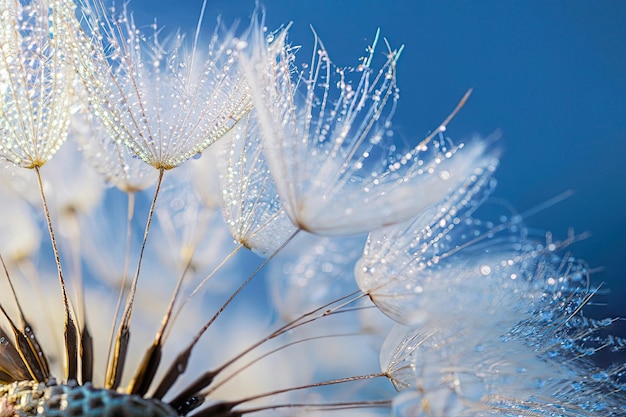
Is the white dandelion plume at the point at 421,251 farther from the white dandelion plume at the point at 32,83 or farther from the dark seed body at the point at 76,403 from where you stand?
the white dandelion plume at the point at 32,83

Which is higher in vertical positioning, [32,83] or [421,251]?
[32,83]

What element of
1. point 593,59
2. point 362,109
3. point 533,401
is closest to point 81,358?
point 362,109

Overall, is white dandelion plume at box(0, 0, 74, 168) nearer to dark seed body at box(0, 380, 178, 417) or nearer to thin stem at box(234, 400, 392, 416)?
dark seed body at box(0, 380, 178, 417)

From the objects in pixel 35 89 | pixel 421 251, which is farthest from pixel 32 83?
pixel 421 251

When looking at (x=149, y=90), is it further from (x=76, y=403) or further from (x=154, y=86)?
(x=76, y=403)

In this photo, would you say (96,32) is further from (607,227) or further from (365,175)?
(607,227)

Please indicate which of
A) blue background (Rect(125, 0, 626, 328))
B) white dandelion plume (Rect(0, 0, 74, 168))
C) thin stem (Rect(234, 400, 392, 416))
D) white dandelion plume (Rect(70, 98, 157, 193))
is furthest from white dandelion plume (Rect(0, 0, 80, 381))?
blue background (Rect(125, 0, 626, 328))
